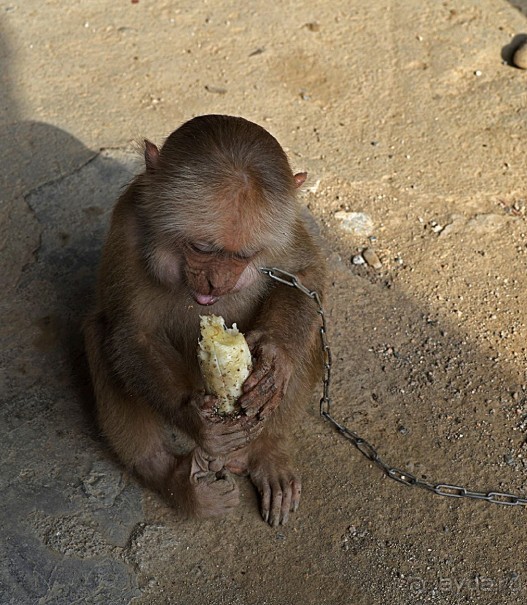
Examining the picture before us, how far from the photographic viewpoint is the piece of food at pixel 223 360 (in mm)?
3980

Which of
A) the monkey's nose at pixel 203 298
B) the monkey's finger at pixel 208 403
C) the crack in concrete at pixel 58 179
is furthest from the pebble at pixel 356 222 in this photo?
the monkey's finger at pixel 208 403

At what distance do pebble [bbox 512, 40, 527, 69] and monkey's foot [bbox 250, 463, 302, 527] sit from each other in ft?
13.5

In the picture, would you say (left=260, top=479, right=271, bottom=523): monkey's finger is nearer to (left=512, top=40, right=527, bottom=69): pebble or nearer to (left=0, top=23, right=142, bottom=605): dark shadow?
(left=0, top=23, right=142, bottom=605): dark shadow

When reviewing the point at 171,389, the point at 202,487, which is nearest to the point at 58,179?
the point at 171,389

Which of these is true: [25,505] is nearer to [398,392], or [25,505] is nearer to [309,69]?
[398,392]

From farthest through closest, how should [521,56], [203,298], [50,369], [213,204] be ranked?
[521,56]
[50,369]
[203,298]
[213,204]

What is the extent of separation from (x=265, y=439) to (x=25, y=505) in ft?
3.98

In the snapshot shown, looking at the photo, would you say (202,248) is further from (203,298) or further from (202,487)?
(202,487)

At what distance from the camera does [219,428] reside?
4117mm

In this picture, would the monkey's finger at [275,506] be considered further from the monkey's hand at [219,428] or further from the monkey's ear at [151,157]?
the monkey's ear at [151,157]

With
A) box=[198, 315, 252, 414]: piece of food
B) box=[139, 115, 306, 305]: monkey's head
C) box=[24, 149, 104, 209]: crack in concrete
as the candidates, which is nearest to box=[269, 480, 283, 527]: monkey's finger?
box=[198, 315, 252, 414]: piece of food

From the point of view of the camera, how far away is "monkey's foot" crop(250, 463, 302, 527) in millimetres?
4500

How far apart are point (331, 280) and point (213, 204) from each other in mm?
1936

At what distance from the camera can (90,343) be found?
15.2 ft
